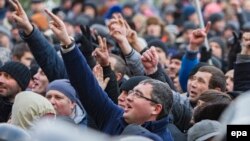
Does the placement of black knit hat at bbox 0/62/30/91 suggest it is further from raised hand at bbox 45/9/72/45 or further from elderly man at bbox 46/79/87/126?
raised hand at bbox 45/9/72/45

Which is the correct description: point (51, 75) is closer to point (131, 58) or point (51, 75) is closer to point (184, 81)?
point (131, 58)

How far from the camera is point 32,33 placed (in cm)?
953

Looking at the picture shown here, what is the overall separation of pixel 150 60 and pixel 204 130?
1754 mm

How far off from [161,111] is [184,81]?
3.44 metres

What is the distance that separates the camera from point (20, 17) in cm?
941

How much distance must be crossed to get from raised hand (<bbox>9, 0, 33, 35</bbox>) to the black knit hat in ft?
1.68

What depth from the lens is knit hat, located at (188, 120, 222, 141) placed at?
7.47 m

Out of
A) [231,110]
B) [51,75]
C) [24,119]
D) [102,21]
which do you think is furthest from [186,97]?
[102,21]

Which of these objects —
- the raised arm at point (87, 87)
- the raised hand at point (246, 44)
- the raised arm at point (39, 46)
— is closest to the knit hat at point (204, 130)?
the raised arm at point (87, 87)

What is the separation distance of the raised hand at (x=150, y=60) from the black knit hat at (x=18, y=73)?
1.25 m

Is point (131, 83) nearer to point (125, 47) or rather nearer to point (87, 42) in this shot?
point (125, 47)

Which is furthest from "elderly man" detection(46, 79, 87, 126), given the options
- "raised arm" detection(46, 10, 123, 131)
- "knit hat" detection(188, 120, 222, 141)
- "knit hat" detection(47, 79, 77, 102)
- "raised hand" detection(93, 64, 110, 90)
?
"knit hat" detection(188, 120, 222, 141)

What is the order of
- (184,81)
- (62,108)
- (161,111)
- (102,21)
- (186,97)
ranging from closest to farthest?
(161,111) → (62,108) → (186,97) → (184,81) → (102,21)

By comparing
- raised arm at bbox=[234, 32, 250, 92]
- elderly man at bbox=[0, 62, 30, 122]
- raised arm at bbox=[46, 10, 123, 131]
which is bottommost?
raised arm at bbox=[234, 32, 250, 92]
